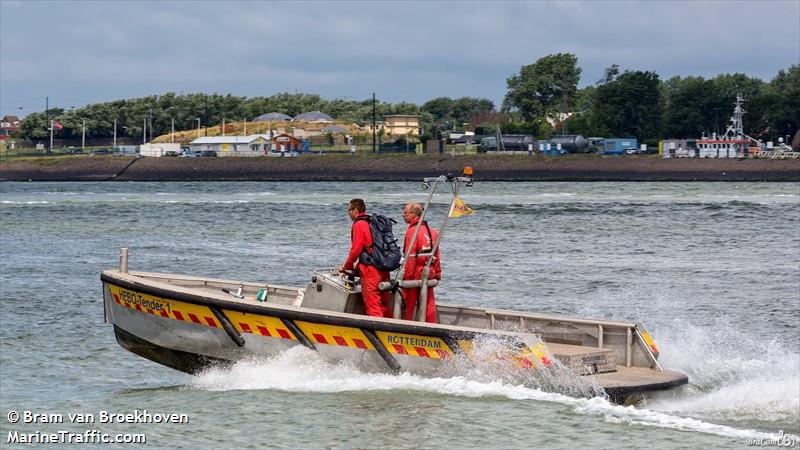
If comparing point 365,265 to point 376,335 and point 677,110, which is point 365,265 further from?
point 677,110

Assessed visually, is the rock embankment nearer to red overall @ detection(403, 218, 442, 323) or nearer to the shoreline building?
the shoreline building

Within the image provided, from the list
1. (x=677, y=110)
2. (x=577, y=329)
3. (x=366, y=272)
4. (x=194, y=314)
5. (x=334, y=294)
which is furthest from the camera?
(x=677, y=110)

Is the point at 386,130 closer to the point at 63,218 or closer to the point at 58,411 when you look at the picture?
the point at 63,218

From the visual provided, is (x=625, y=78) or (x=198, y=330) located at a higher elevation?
(x=625, y=78)

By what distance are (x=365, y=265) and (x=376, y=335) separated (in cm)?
82

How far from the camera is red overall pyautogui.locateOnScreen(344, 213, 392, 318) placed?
13.9 meters

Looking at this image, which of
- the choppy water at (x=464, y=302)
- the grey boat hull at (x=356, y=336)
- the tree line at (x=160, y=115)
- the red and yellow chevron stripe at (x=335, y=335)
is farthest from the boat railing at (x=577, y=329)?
the tree line at (x=160, y=115)

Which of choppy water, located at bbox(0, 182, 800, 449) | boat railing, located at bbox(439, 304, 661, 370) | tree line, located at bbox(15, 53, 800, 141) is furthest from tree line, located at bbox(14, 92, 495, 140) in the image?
boat railing, located at bbox(439, 304, 661, 370)

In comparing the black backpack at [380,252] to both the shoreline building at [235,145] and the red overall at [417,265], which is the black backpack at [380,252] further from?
the shoreline building at [235,145]

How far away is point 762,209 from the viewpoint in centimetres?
5612

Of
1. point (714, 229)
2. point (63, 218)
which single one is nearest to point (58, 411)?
point (714, 229)

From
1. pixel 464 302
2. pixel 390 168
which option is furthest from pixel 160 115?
pixel 464 302

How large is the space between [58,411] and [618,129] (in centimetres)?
12591

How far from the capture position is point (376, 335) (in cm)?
1366
